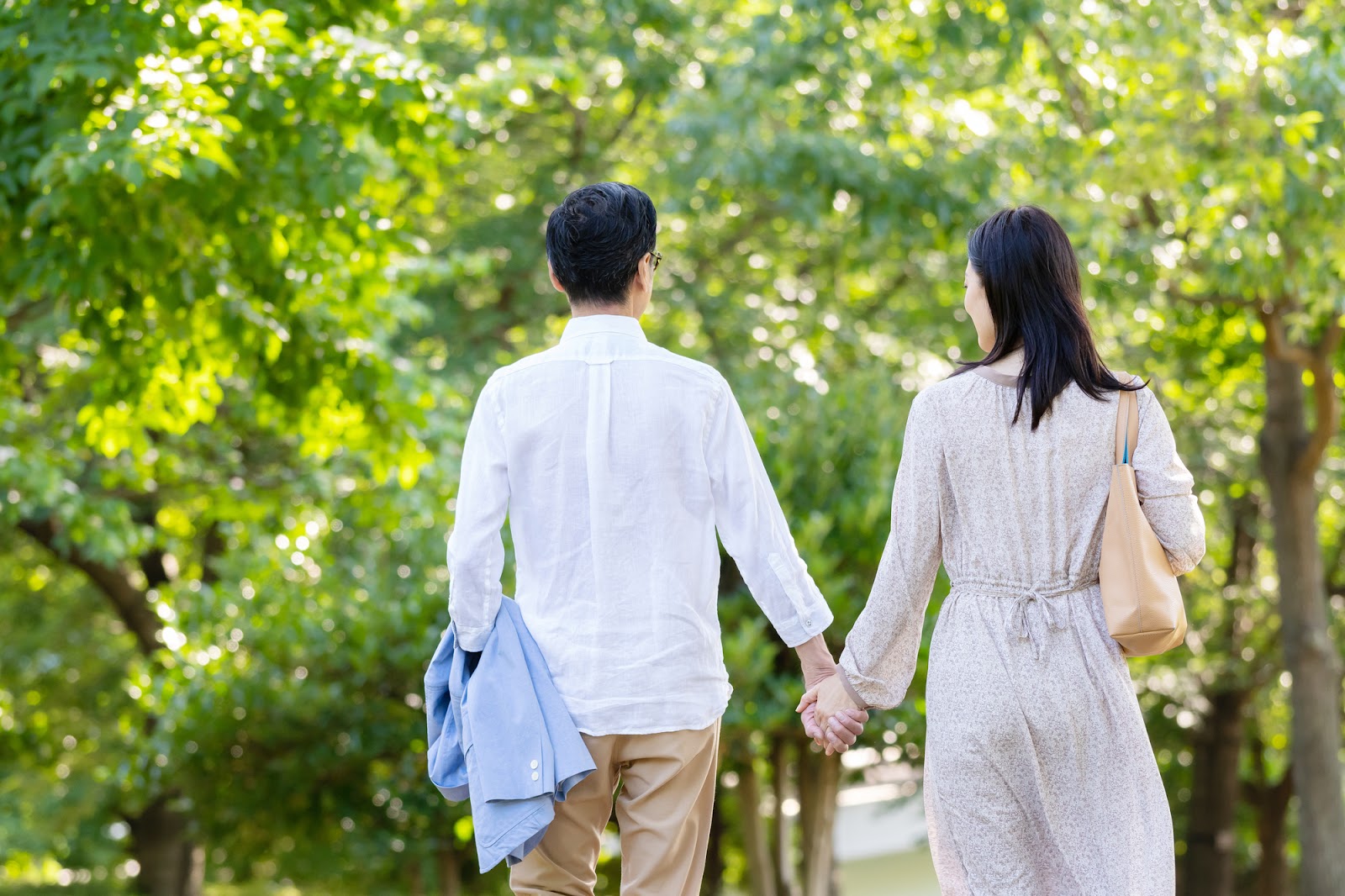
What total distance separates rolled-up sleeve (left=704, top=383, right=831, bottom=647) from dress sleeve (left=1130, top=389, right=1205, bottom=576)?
654 mm

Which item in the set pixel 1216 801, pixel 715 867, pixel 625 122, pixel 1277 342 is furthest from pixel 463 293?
pixel 1216 801

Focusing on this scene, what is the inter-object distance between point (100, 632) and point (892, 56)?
982 centimetres

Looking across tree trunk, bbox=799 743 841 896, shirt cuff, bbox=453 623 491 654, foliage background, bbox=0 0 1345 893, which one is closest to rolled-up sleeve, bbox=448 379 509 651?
shirt cuff, bbox=453 623 491 654

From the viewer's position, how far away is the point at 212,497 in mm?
10156

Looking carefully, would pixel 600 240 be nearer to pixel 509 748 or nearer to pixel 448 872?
pixel 509 748

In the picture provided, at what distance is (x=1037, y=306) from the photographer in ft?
8.54

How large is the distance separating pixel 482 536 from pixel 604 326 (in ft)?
Answer: 1.58

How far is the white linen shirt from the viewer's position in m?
2.60

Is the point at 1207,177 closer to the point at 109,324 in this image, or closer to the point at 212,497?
the point at 109,324

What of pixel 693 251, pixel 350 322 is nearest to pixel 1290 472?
pixel 693 251

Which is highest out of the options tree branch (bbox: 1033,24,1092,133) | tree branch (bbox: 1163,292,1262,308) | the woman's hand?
tree branch (bbox: 1033,24,1092,133)

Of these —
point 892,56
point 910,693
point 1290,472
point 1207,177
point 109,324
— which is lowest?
point 910,693

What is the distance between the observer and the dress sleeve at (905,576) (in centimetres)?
268

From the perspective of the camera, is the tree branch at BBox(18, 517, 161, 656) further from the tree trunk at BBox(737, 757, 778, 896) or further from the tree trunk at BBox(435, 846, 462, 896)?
the tree trunk at BBox(737, 757, 778, 896)
